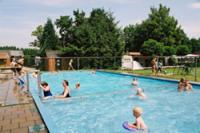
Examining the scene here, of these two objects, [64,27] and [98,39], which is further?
[64,27]

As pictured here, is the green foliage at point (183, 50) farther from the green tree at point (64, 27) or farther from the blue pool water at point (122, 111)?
the blue pool water at point (122, 111)

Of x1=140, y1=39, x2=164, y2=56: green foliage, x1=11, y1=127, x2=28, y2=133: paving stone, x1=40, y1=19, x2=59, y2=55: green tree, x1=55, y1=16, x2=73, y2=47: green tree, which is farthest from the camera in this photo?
x1=40, y1=19, x2=59, y2=55: green tree

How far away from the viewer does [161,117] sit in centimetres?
849

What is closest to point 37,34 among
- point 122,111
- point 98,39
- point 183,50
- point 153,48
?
point 98,39

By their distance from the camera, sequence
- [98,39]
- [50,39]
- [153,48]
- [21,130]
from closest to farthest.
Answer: [21,130]
[98,39]
[153,48]
[50,39]

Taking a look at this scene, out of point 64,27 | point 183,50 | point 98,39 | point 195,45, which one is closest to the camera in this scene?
point 98,39

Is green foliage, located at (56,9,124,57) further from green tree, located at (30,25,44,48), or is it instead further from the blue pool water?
green tree, located at (30,25,44,48)

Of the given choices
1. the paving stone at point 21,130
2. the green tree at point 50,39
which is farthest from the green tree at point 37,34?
the paving stone at point 21,130

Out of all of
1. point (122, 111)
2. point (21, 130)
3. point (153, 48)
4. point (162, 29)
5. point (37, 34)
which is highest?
point (37, 34)

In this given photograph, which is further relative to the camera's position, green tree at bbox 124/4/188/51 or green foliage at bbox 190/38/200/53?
green foliage at bbox 190/38/200/53

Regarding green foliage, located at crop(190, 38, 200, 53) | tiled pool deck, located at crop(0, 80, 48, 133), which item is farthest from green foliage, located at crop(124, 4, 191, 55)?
tiled pool deck, located at crop(0, 80, 48, 133)

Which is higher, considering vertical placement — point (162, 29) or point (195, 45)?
point (162, 29)

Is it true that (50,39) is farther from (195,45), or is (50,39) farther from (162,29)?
(195,45)

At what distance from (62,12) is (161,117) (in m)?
28.8
